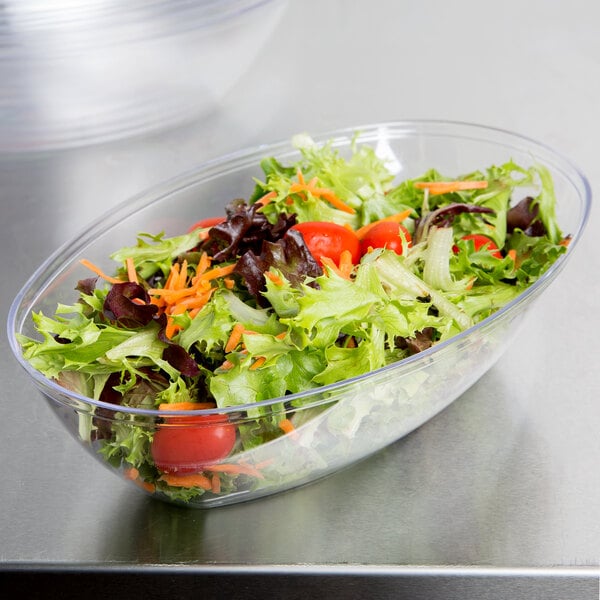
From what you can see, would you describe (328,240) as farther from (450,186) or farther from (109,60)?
(109,60)

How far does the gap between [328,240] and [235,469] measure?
37cm

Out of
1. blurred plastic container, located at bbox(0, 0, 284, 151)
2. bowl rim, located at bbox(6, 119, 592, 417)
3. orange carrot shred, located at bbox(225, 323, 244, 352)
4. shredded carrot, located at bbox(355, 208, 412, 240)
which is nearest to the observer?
bowl rim, located at bbox(6, 119, 592, 417)

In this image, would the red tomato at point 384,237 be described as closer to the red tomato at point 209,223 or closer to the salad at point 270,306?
the salad at point 270,306

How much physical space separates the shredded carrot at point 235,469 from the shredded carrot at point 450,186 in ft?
1.89

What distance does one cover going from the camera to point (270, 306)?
1.17 m

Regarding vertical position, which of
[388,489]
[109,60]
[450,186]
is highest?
[109,60]

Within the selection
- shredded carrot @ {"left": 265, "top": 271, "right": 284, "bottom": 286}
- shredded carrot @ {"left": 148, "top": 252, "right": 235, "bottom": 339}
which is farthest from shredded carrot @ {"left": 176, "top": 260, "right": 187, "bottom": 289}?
shredded carrot @ {"left": 265, "top": 271, "right": 284, "bottom": 286}

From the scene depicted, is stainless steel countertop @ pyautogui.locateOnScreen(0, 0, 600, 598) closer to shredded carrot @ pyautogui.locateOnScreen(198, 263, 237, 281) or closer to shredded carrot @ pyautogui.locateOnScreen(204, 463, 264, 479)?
shredded carrot @ pyautogui.locateOnScreen(204, 463, 264, 479)

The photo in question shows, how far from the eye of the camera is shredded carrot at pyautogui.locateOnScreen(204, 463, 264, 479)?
1.00 metres

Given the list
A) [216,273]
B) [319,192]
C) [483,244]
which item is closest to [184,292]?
[216,273]

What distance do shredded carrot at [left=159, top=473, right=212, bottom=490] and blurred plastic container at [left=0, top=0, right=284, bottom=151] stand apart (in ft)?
3.22

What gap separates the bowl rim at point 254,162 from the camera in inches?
37.3

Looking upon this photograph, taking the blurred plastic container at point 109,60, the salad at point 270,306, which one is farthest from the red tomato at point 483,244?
the blurred plastic container at point 109,60

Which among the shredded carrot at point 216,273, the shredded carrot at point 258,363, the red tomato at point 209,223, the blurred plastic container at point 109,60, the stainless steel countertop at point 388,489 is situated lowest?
the stainless steel countertop at point 388,489
